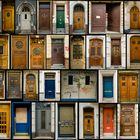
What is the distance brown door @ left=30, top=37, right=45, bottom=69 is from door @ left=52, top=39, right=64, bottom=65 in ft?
0.47

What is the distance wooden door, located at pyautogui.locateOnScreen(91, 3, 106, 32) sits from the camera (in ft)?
13.4

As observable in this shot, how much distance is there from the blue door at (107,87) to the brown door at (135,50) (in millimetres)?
386

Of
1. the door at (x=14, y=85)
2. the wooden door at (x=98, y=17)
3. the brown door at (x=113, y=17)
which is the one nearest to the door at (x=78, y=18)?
the wooden door at (x=98, y=17)

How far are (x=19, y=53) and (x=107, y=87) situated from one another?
1224 mm

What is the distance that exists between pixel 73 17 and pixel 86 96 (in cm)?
104

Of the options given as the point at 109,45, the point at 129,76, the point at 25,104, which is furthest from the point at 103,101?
the point at 25,104

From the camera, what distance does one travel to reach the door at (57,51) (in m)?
4.07

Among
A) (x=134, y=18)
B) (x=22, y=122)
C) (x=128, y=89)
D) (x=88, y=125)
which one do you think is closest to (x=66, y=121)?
(x=88, y=125)

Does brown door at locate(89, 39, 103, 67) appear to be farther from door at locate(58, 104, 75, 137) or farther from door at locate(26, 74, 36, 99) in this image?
door at locate(26, 74, 36, 99)

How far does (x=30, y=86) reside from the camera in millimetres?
4059

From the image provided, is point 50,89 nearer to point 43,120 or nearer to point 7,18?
point 43,120

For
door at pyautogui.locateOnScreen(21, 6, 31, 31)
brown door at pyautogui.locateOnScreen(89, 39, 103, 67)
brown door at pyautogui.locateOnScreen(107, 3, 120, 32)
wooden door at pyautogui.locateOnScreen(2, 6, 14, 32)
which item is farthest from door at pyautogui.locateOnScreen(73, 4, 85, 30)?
wooden door at pyautogui.locateOnScreen(2, 6, 14, 32)

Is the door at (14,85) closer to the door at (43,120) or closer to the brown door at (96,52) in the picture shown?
the door at (43,120)

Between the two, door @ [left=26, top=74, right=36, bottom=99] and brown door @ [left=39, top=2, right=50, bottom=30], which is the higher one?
brown door @ [left=39, top=2, right=50, bottom=30]
